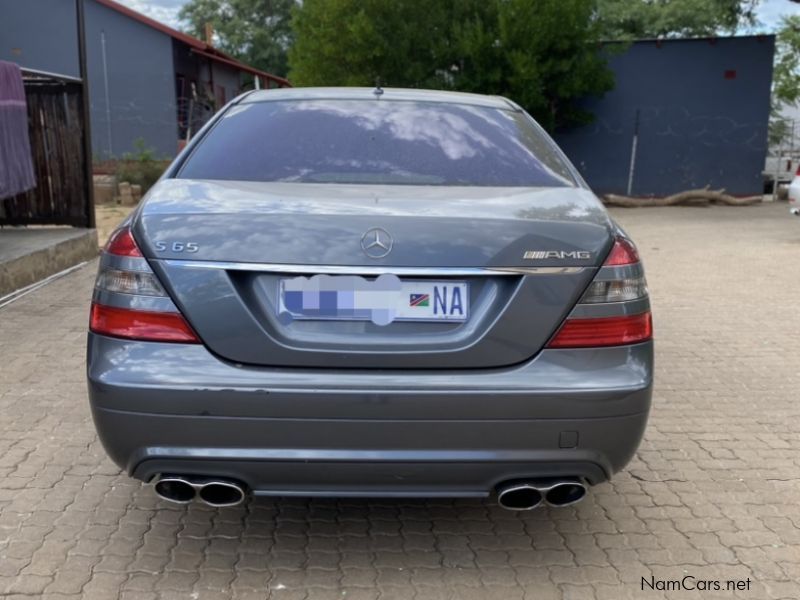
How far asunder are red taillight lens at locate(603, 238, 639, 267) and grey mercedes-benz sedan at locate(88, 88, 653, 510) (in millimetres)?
10

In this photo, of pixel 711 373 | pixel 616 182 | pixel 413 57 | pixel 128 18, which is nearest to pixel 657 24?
pixel 616 182

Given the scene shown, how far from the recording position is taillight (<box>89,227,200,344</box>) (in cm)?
237

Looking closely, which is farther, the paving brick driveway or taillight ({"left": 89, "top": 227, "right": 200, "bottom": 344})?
the paving brick driveway

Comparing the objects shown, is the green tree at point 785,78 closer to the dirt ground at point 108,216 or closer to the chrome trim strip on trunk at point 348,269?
the dirt ground at point 108,216

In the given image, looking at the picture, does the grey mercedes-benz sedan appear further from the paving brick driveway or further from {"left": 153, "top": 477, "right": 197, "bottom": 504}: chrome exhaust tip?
the paving brick driveway

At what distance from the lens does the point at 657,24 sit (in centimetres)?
2988

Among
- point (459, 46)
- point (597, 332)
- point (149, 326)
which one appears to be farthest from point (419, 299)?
point (459, 46)

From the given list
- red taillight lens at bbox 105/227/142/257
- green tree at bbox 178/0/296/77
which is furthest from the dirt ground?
green tree at bbox 178/0/296/77

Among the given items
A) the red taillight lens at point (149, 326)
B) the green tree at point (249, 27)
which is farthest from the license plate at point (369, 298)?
the green tree at point (249, 27)

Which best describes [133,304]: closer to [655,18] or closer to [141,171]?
[141,171]

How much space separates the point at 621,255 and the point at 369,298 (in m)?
0.82

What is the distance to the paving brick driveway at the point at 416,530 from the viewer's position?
105 inches

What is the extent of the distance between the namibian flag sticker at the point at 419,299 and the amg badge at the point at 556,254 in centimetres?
32

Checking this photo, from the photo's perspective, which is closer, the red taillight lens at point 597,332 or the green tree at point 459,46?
the red taillight lens at point 597,332
